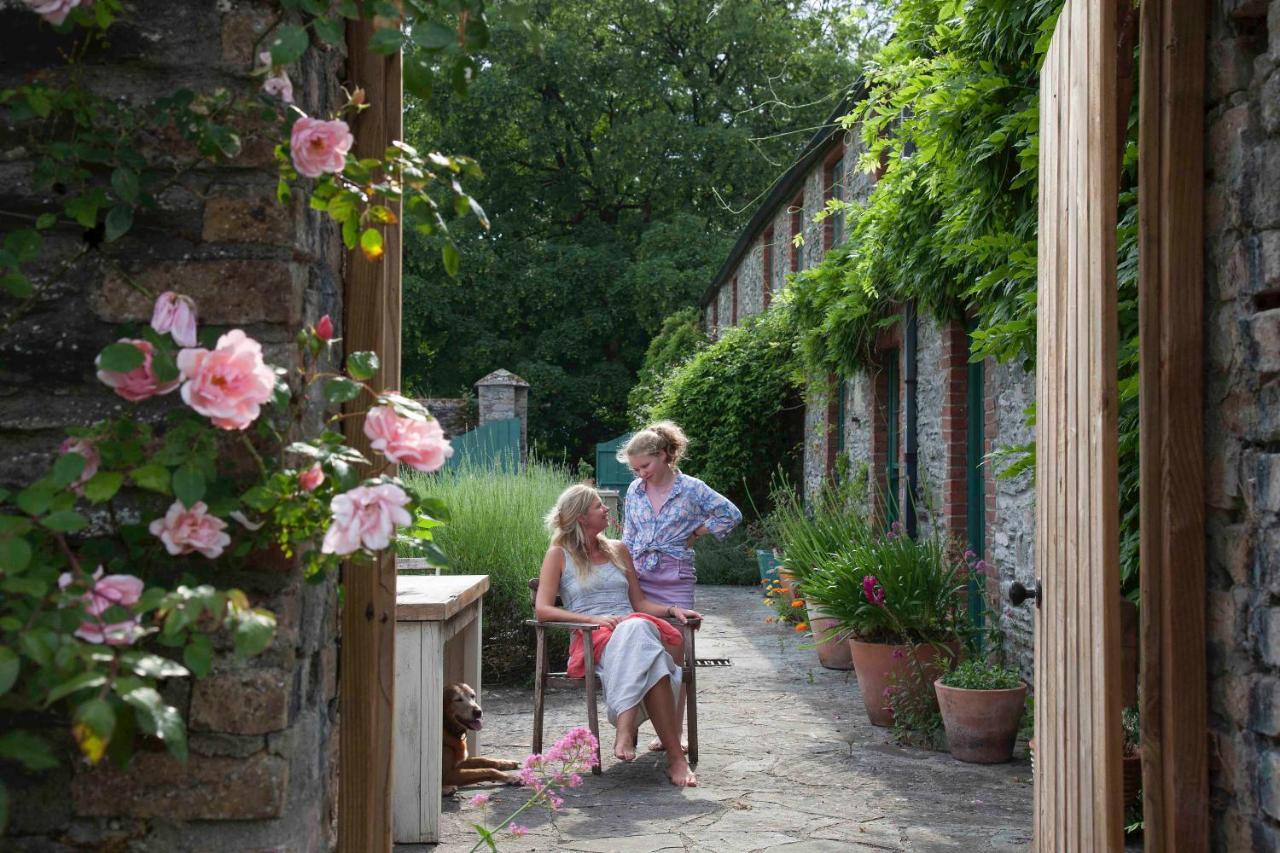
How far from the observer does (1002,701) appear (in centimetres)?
573

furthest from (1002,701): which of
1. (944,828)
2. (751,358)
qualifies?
(751,358)

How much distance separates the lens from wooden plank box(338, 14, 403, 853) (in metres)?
2.44

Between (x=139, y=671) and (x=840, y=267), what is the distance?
914cm

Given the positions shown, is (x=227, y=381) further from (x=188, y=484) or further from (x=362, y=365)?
(x=362, y=365)

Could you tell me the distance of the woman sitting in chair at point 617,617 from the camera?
5461 mm

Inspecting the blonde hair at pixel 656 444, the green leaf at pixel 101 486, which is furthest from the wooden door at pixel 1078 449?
the blonde hair at pixel 656 444

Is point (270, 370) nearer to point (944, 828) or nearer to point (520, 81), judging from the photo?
point (944, 828)

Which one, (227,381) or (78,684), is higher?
(227,381)

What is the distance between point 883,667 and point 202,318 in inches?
200

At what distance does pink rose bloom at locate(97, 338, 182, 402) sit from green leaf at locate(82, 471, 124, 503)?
0.40ft

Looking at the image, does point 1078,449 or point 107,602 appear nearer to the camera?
point 107,602

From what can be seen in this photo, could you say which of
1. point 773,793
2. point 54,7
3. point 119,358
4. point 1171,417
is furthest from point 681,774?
point 54,7

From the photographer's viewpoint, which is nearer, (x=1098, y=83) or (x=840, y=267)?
(x=1098, y=83)

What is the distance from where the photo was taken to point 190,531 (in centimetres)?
189
